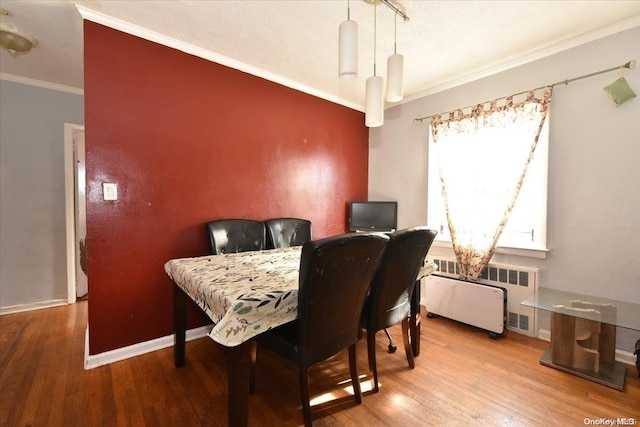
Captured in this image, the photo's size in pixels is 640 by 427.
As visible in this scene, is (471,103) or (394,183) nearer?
(471,103)

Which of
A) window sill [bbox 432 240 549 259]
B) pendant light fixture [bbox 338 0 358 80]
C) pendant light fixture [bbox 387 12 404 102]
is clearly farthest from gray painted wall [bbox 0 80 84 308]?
window sill [bbox 432 240 549 259]

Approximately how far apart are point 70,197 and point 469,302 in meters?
4.22

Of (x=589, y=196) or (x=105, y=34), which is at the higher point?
(x=105, y=34)

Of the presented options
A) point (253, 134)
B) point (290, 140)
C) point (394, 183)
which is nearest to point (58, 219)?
point (253, 134)

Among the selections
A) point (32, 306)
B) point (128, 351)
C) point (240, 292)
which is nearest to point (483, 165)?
point (240, 292)

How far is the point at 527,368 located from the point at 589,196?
1.36 meters

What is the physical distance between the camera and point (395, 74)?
1646 mm

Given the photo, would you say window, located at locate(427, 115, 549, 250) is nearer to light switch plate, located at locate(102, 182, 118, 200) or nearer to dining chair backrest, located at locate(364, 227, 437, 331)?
dining chair backrest, located at locate(364, 227, 437, 331)

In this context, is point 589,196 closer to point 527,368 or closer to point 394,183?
point 527,368

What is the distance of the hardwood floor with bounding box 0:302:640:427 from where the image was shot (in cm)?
145

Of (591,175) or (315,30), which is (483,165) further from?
(315,30)

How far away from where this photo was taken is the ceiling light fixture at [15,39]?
1.95 m

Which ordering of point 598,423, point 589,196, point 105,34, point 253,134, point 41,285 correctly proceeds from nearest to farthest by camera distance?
point 598,423
point 105,34
point 589,196
point 253,134
point 41,285

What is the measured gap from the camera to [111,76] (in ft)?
6.30
